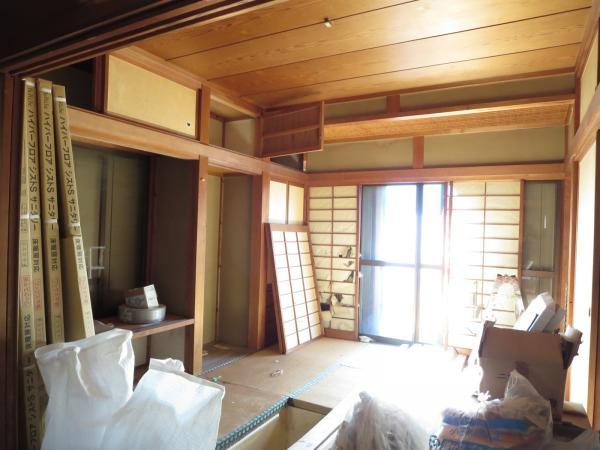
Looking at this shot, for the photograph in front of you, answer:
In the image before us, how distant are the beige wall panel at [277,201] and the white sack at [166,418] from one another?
3001 mm

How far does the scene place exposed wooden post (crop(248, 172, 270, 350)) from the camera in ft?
14.6

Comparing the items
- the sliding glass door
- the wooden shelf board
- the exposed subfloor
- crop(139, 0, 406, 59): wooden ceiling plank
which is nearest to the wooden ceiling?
crop(139, 0, 406, 59): wooden ceiling plank

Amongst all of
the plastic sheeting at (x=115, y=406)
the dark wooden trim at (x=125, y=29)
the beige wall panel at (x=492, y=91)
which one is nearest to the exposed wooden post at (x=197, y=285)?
the plastic sheeting at (x=115, y=406)

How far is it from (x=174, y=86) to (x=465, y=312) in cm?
370

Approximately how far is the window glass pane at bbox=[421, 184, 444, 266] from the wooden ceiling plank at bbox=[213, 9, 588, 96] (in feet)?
5.46

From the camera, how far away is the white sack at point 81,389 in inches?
66.1

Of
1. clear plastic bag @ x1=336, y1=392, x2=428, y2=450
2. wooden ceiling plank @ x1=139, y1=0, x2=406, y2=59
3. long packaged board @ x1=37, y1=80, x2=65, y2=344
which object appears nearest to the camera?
clear plastic bag @ x1=336, y1=392, x2=428, y2=450

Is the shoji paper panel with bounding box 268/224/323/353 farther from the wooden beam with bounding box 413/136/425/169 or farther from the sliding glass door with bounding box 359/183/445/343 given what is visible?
the wooden beam with bounding box 413/136/425/169

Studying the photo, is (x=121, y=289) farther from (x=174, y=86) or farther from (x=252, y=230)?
(x=174, y=86)

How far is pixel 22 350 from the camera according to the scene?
194cm

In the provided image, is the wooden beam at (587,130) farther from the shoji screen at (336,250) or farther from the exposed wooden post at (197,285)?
the exposed wooden post at (197,285)

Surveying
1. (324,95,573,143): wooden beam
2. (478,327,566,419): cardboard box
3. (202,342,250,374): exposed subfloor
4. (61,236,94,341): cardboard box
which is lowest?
(202,342,250,374): exposed subfloor

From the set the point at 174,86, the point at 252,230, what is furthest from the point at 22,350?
the point at 252,230

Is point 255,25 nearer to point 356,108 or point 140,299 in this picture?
point 356,108
